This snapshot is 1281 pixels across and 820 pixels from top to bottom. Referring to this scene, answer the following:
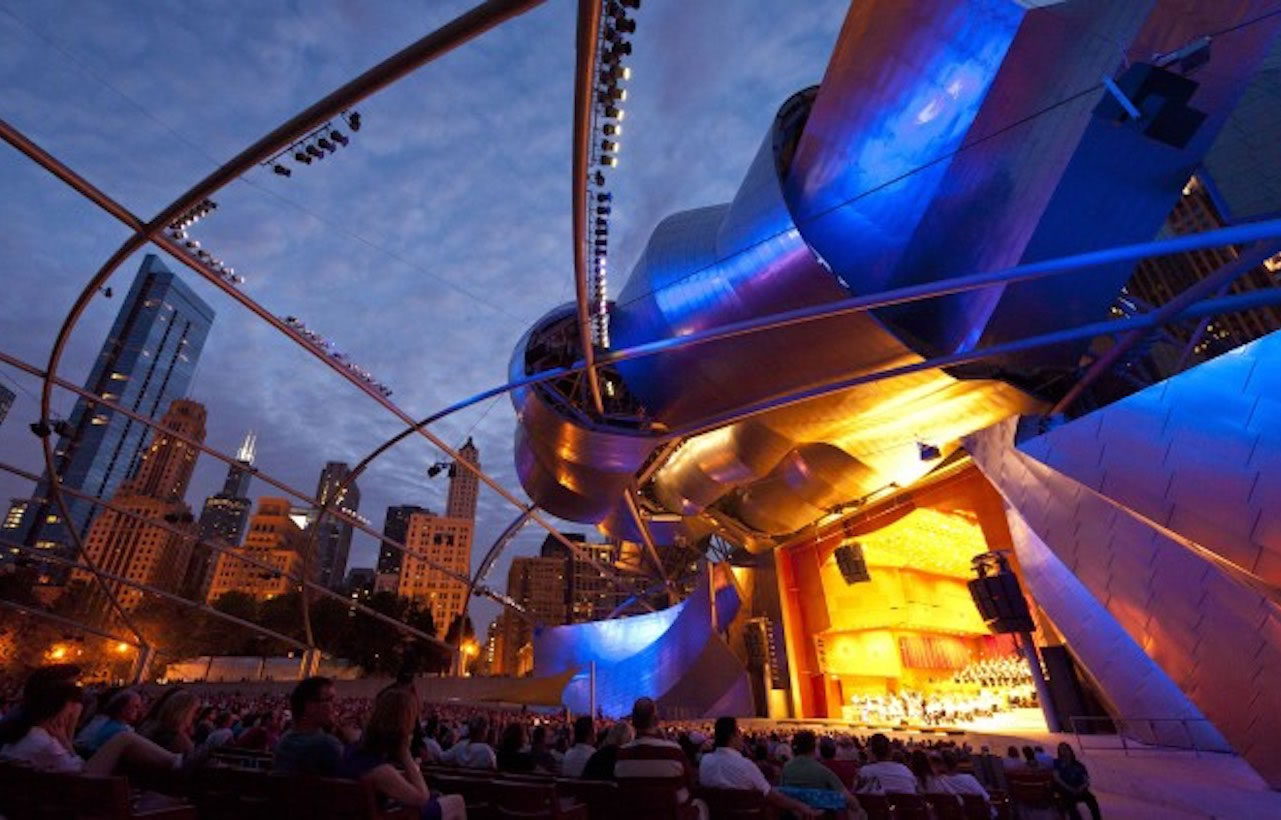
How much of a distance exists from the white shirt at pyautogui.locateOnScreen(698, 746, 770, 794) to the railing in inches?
582

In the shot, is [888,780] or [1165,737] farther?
[1165,737]

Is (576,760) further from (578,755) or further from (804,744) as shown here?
(804,744)

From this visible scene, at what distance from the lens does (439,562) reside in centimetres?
13600

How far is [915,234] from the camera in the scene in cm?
1698

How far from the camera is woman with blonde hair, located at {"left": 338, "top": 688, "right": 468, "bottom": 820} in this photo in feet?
10.6

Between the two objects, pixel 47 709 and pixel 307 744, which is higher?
pixel 47 709

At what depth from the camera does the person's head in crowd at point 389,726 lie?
3.42 metres

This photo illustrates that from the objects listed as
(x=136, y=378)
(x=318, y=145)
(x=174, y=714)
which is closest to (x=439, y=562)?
(x=136, y=378)

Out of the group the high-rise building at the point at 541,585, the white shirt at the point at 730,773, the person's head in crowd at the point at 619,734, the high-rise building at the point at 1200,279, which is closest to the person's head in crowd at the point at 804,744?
the white shirt at the point at 730,773

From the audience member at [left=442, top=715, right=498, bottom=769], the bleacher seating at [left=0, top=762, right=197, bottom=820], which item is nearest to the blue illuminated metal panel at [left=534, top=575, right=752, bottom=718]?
the audience member at [left=442, top=715, right=498, bottom=769]

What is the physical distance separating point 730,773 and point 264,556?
155836 mm

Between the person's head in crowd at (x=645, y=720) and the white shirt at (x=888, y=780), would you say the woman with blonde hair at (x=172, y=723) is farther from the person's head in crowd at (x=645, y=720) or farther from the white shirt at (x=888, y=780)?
the white shirt at (x=888, y=780)

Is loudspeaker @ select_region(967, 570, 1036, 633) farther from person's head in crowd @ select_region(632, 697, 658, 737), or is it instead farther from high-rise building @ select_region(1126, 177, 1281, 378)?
person's head in crowd @ select_region(632, 697, 658, 737)

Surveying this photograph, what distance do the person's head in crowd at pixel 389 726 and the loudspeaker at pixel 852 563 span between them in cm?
2652
